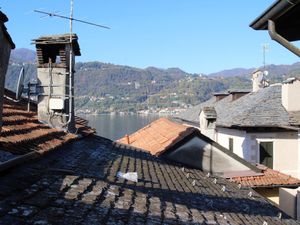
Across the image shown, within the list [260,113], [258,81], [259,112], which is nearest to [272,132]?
[260,113]

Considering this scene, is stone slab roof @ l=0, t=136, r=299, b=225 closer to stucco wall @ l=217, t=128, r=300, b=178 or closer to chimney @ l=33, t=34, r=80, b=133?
chimney @ l=33, t=34, r=80, b=133

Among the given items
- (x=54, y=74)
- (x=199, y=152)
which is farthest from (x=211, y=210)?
(x=199, y=152)

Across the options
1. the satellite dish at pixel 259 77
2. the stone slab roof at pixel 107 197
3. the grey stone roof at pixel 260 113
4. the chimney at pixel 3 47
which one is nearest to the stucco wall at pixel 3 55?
the chimney at pixel 3 47

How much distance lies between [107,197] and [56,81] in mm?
6274

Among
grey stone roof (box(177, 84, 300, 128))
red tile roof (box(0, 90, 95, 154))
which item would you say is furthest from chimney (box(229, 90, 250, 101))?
red tile roof (box(0, 90, 95, 154))

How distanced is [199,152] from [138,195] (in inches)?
313

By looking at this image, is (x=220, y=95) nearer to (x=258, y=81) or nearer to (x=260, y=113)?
(x=258, y=81)

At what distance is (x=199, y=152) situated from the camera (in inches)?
559

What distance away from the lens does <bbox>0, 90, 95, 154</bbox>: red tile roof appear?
6778mm

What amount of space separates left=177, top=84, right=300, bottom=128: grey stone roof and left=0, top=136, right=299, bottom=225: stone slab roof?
40.2 ft

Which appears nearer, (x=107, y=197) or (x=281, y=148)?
(x=107, y=197)

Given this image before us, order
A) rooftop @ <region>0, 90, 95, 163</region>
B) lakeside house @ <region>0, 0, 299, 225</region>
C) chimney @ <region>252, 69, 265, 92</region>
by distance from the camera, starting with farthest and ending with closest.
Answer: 1. chimney @ <region>252, 69, 265, 92</region>
2. rooftop @ <region>0, 90, 95, 163</region>
3. lakeside house @ <region>0, 0, 299, 225</region>

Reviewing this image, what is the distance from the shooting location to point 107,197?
5723 millimetres

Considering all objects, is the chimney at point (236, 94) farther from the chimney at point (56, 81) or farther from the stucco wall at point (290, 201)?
the chimney at point (56, 81)
